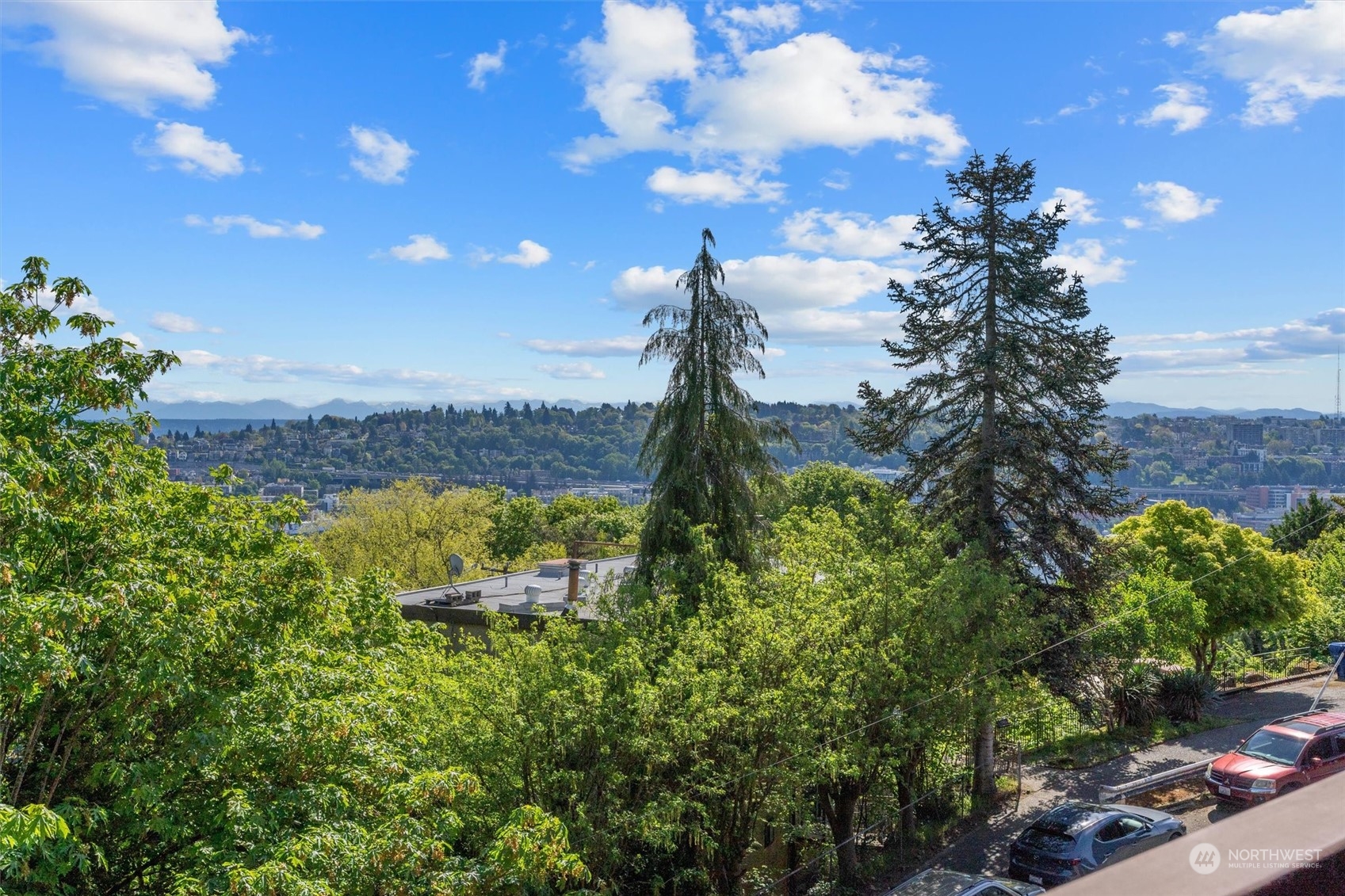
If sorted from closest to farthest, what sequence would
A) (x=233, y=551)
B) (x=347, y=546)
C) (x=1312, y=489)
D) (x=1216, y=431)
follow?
(x=233, y=551) → (x=347, y=546) → (x=1312, y=489) → (x=1216, y=431)

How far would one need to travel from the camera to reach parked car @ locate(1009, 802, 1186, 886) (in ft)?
44.0

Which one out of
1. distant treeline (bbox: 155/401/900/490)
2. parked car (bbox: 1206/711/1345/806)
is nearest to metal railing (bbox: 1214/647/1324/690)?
parked car (bbox: 1206/711/1345/806)

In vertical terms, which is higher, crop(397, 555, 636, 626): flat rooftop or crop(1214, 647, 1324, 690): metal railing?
crop(397, 555, 636, 626): flat rooftop

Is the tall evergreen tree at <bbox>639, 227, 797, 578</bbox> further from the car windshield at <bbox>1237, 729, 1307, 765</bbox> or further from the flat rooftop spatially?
the car windshield at <bbox>1237, 729, 1307, 765</bbox>

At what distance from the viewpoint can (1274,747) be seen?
16281 mm

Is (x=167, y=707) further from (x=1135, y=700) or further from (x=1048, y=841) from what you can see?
(x=1135, y=700)

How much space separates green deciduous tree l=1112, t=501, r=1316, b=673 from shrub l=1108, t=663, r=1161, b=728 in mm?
2162

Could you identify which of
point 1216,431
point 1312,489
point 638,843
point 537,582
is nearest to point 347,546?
point 537,582

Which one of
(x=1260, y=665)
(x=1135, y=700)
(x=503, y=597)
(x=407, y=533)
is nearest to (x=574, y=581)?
(x=503, y=597)

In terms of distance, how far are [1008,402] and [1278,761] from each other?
8.72 meters

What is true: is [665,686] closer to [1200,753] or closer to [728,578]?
[728,578]

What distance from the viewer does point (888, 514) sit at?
751 inches

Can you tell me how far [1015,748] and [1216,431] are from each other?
155012 mm

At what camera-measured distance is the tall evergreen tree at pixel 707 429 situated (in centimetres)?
1645
